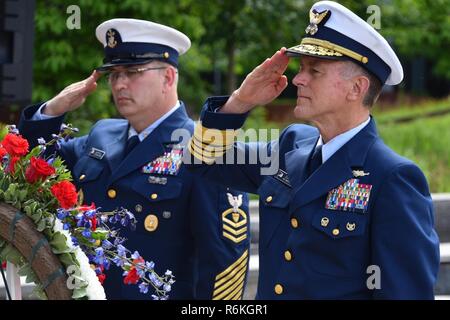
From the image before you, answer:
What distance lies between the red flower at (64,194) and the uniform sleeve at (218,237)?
4.14 ft

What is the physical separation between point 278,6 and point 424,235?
28.2ft

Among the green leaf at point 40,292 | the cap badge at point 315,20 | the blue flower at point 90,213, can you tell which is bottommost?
the green leaf at point 40,292

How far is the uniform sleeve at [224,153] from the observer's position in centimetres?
370

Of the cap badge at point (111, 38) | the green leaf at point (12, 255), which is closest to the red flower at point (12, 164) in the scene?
the green leaf at point (12, 255)

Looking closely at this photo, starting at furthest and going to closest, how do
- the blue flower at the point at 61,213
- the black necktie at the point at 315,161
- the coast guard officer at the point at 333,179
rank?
the black necktie at the point at 315,161 → the coast guard officer at the point at 333,179 → the blue flower at the point at 61,213

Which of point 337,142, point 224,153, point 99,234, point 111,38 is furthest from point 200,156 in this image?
point 111,38

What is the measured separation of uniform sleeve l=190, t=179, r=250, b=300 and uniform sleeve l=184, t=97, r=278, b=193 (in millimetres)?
454

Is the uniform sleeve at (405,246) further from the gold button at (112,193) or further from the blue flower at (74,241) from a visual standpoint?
the gold button at (112,193)

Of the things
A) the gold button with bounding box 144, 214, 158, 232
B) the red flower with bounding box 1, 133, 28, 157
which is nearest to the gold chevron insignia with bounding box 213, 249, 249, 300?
the gold button with bounding box 144, 214, 158, 232

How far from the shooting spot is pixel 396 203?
3.31 m

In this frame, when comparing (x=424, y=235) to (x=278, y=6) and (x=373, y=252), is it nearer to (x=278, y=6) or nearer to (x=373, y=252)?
(x=373, y=252)

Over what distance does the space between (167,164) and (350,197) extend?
1.26 meters
